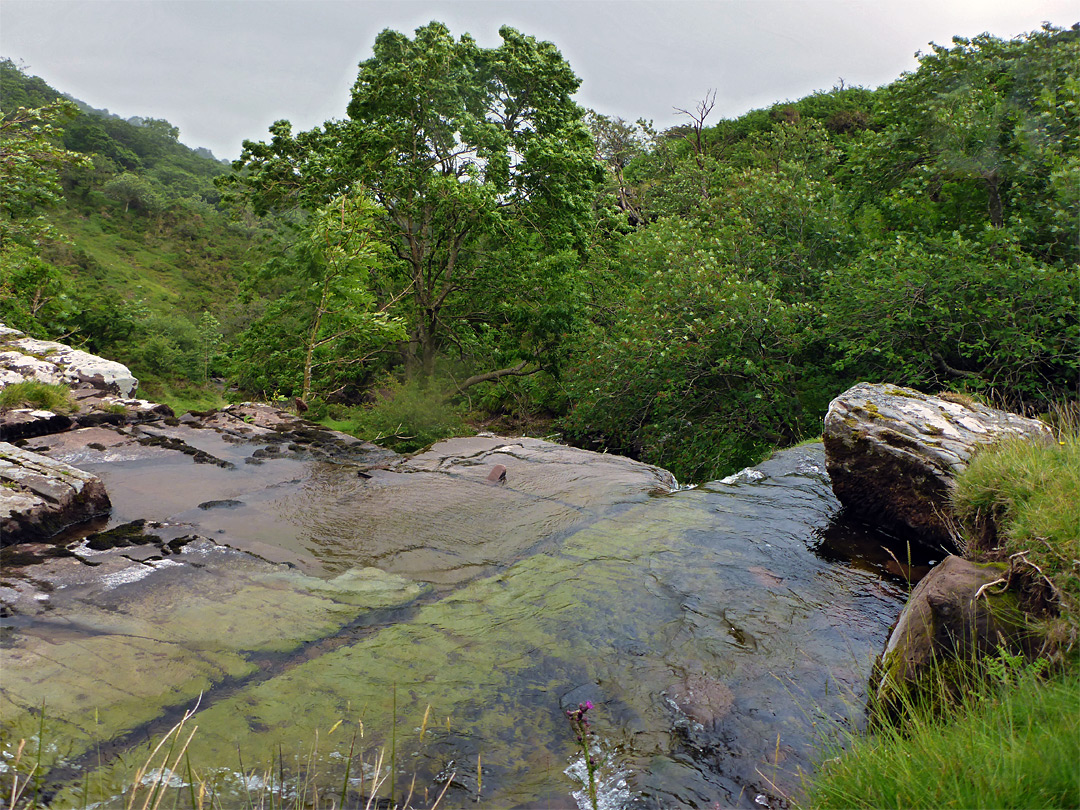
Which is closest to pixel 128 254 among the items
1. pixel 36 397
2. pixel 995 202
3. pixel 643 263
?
pixel 36 397

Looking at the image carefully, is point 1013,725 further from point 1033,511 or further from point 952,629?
point 1033,511

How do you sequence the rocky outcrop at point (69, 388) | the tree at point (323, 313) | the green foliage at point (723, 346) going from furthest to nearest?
the tree at point (323, 313) → the green foliage at point (723, 346) → the rocky outcrop at point (69, 388)

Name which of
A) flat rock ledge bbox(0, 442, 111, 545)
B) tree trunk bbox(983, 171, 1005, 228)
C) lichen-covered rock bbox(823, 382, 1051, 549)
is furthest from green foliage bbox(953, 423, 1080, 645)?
tree trunk bbox(983, 171, 1005, 228)

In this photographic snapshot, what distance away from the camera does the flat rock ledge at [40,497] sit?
16.3 ft

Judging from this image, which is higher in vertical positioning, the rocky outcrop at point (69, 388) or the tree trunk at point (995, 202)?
the tree trunk at point (995, 202)

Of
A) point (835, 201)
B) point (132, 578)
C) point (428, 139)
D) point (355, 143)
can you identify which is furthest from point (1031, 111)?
point (132, 578)

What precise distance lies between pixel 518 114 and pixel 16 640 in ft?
52.5

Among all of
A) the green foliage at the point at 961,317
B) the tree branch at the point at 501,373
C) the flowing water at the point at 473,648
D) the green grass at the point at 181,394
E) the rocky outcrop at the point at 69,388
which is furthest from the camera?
the green grass at the point at 181,394

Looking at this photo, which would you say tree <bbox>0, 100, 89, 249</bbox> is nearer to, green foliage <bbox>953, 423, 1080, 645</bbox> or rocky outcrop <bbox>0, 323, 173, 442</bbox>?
rocky outcrop <bbox>0, 323, 173, 442</bbox>

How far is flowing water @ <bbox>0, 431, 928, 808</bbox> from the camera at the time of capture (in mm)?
2746

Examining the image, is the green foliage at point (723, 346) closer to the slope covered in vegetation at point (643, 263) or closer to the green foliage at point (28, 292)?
the slope covered in vegetation at point (643, 263)

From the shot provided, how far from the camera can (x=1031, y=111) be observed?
11.9 m

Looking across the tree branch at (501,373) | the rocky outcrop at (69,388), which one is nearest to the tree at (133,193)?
the tree branch at (501,373)

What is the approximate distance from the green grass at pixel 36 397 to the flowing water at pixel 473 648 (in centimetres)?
326
